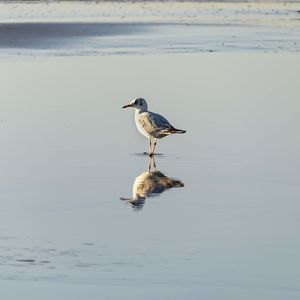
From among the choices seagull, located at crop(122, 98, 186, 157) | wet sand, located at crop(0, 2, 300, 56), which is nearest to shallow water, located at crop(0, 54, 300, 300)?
seagull, located at crop(122, 98, 186, 157)

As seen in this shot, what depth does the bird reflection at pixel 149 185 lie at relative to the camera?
9.74 meters

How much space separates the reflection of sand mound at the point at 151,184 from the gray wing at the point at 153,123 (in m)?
1.28

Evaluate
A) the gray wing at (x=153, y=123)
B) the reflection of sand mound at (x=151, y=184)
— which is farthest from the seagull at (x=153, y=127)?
the reflection of sand mound at (x=151, y=184)

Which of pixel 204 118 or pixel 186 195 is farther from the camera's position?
pixel 204 118

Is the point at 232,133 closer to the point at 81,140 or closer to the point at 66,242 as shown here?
the point at 81,140

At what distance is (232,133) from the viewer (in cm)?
1306

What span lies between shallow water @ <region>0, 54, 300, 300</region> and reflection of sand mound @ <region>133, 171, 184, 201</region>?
0.10 meters

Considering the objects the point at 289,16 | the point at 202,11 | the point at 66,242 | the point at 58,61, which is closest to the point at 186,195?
the point at 66,242

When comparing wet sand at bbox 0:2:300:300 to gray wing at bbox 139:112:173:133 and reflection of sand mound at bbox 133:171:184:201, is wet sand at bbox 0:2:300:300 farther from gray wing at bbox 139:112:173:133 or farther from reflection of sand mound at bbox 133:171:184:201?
gray wing at bbox 139:112:173:133

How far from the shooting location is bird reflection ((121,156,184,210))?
974 centimetres

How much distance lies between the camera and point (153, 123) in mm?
12430

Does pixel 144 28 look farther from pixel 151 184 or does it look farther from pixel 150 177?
pixel 151 184

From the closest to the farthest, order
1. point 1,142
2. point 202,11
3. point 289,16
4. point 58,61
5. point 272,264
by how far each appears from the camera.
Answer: point 272,264 → point 1,142 → point 58,61 → point 289,16 → point 202,11

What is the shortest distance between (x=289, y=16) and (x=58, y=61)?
17054 mm
